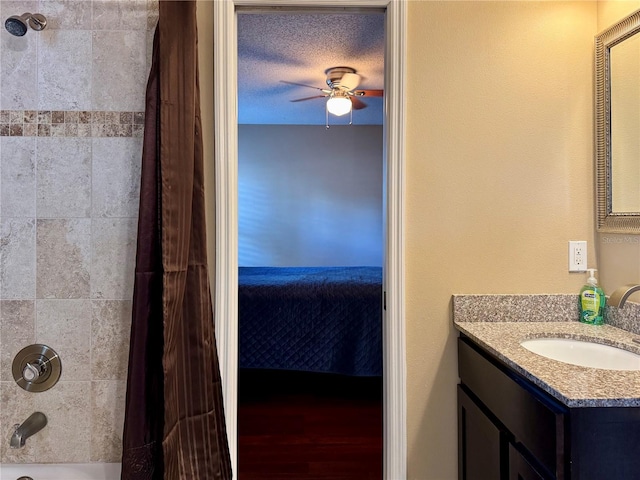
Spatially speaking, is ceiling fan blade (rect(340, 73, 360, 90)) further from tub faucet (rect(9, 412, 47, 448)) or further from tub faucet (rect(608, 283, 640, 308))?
tub faucet (rect(9, 412, 47, 448))

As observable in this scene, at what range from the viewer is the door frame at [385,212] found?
1495 millimetres

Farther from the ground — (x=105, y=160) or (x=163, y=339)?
(x=105, y=160)

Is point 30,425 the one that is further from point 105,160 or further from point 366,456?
point 366,456

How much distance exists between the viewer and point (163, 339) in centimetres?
123

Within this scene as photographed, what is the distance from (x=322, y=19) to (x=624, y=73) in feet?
5.69

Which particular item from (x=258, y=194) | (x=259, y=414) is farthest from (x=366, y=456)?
(x=258, y=194)

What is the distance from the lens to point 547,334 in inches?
54.4

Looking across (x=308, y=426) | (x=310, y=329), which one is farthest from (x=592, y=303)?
(x=310, y=329)

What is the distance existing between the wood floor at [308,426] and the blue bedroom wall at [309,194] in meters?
2.38

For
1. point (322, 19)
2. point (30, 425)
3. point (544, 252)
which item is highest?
point (322, 19)

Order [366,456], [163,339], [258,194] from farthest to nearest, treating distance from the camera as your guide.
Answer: [258,194], [366,456], [163,339]

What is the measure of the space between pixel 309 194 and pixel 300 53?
2475 mm

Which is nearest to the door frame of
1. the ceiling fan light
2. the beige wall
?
the beige wall

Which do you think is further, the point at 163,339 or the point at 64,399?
the point at 64,399
